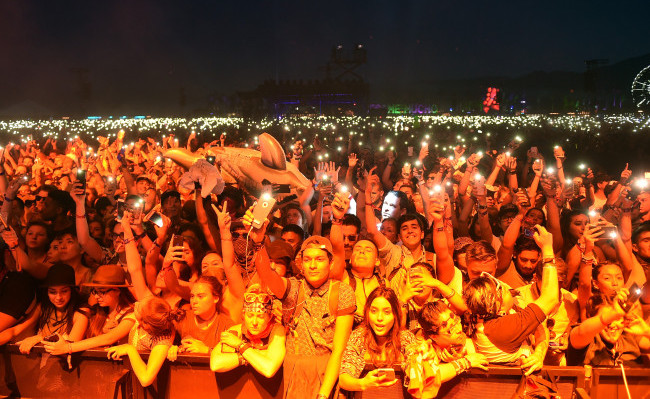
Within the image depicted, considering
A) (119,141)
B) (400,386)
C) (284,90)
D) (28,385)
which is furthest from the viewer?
(284,90)

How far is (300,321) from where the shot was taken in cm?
398

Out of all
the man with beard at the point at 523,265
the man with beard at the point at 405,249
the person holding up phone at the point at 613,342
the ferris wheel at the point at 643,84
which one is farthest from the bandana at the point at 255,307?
the ferris wheel at the point at 643,84

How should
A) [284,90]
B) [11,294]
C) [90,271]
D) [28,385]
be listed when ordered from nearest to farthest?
[28,385], [11,294], [90,271], [284,90]

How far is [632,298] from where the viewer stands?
3.99 meters

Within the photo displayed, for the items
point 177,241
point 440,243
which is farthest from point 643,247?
point 177,241

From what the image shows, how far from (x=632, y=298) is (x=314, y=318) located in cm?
196

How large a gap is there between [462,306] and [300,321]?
983 mm

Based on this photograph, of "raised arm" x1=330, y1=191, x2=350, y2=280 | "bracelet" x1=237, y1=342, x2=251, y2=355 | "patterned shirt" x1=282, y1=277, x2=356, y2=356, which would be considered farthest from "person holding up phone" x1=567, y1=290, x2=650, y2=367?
"bracelet" x1=237, y1=342, x2=251, y2=355

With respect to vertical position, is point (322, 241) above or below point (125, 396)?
above

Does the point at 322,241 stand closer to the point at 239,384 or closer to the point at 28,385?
the point at 239,384

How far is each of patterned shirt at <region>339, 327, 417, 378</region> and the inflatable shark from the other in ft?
12.4

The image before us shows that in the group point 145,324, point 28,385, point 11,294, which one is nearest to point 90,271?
point 11,294

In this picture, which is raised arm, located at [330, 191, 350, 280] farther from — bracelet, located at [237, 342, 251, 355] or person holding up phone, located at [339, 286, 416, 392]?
bracelet, located at [237, 342, 251, 355]

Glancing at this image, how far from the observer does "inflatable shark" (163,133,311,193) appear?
7.22 metres
